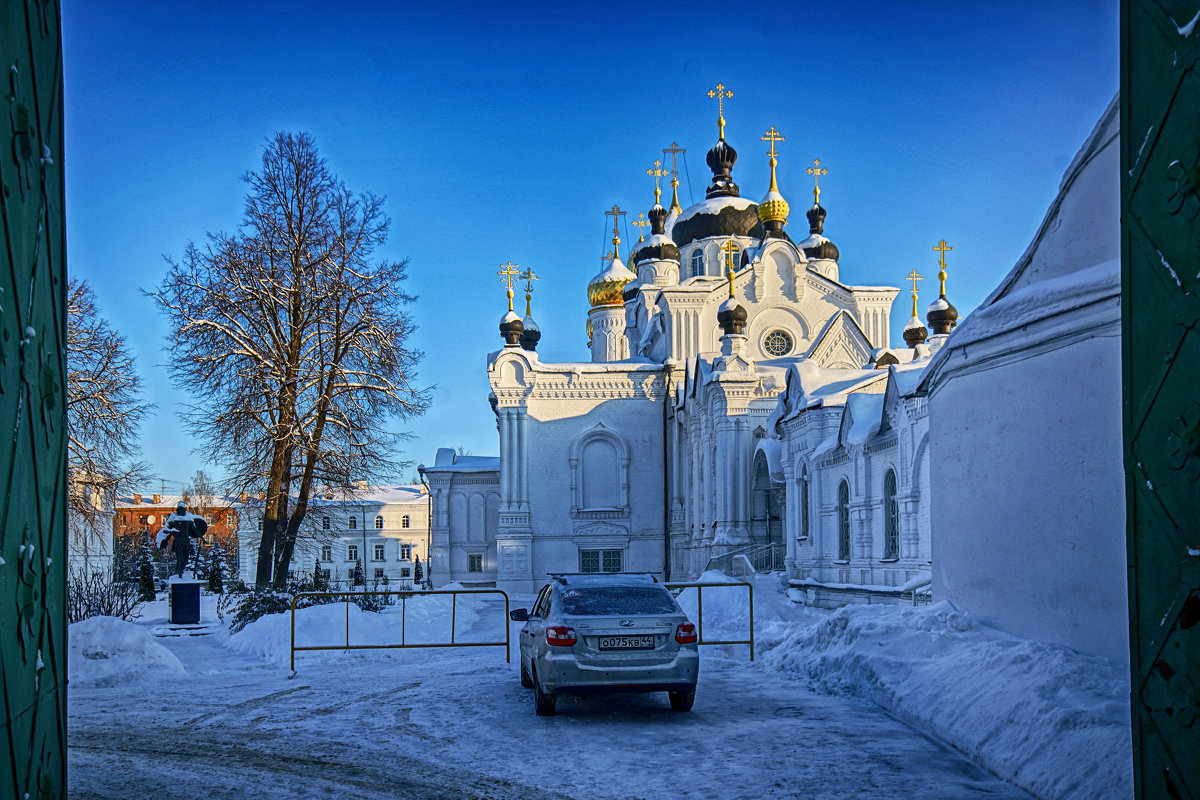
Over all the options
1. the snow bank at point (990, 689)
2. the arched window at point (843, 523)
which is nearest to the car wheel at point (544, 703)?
the snow bank at point (990, 689)

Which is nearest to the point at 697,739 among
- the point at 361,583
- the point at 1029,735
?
the point at 1029,735

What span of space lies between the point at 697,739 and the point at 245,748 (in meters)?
3.55

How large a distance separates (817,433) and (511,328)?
58.1 feet

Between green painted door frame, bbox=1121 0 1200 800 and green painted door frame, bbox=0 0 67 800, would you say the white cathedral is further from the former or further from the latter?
green painted door frame, bbox=0 0 67 800

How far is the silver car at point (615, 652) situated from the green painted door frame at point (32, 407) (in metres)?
5.59

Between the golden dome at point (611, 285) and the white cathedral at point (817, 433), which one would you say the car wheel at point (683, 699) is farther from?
the golden dome at point (611, 285)

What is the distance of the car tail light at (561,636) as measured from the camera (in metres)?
9.57

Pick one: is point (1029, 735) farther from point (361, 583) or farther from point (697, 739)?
point (361, 583)

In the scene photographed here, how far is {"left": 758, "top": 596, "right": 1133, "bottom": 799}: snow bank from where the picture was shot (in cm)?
655

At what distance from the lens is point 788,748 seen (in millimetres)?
8172

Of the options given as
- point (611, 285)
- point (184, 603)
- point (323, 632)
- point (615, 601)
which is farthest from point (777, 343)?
point (615, 601)

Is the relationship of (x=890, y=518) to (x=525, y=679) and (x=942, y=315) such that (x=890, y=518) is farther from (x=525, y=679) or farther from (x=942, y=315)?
(x=942, y=315)

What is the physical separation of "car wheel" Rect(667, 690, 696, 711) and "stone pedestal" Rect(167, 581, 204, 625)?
13.2 m

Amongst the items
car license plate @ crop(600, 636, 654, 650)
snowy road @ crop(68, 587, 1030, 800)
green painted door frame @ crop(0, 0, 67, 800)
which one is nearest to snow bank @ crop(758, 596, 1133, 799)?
snowy road @ crop(68, 587, 1030, 800)
